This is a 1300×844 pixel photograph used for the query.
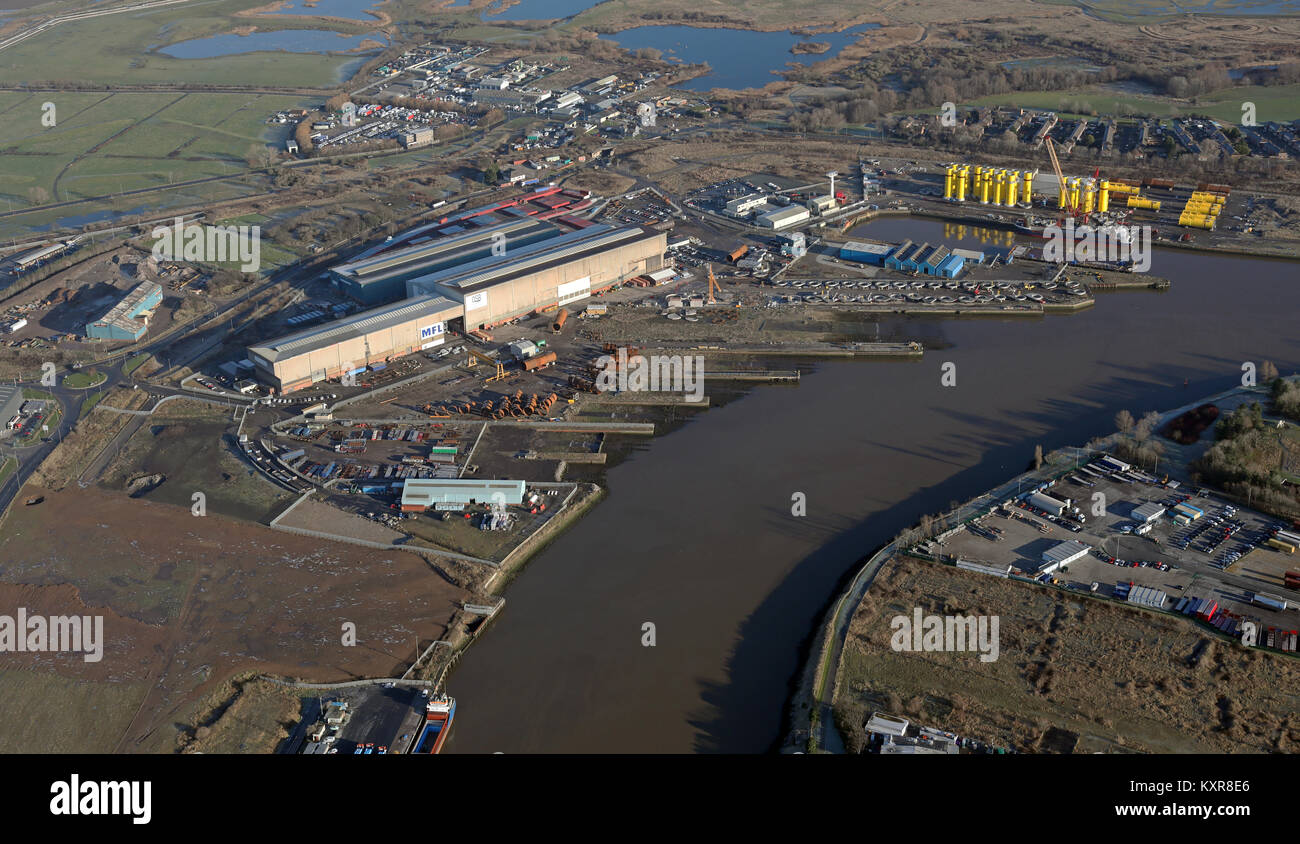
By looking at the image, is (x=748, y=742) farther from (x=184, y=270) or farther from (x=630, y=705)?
(x=184, y=270)

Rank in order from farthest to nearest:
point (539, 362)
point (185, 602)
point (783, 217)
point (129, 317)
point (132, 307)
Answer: point (783, 217) < point (132, 307) < point (129, 317) < point (539, 362) < point (185, 602)

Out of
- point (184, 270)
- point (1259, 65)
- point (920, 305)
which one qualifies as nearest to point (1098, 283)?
point (920, 305)

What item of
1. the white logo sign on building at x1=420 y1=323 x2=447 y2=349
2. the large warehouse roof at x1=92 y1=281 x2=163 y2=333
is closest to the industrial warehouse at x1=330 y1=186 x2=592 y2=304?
the white logo sign on building at x1=420 y1=323 x2=447 y2=349

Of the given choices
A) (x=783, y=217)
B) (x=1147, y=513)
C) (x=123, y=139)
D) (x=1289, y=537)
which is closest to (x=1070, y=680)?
(x=1147, y=513)

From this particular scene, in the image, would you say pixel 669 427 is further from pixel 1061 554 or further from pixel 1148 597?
pixel 1148 597

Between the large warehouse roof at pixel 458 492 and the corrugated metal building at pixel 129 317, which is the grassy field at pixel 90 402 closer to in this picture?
the corrugated metal building at pixel 129 317

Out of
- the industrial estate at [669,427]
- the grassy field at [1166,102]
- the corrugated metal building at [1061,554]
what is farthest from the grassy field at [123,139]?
the corrugated metal building at [1061,554]
